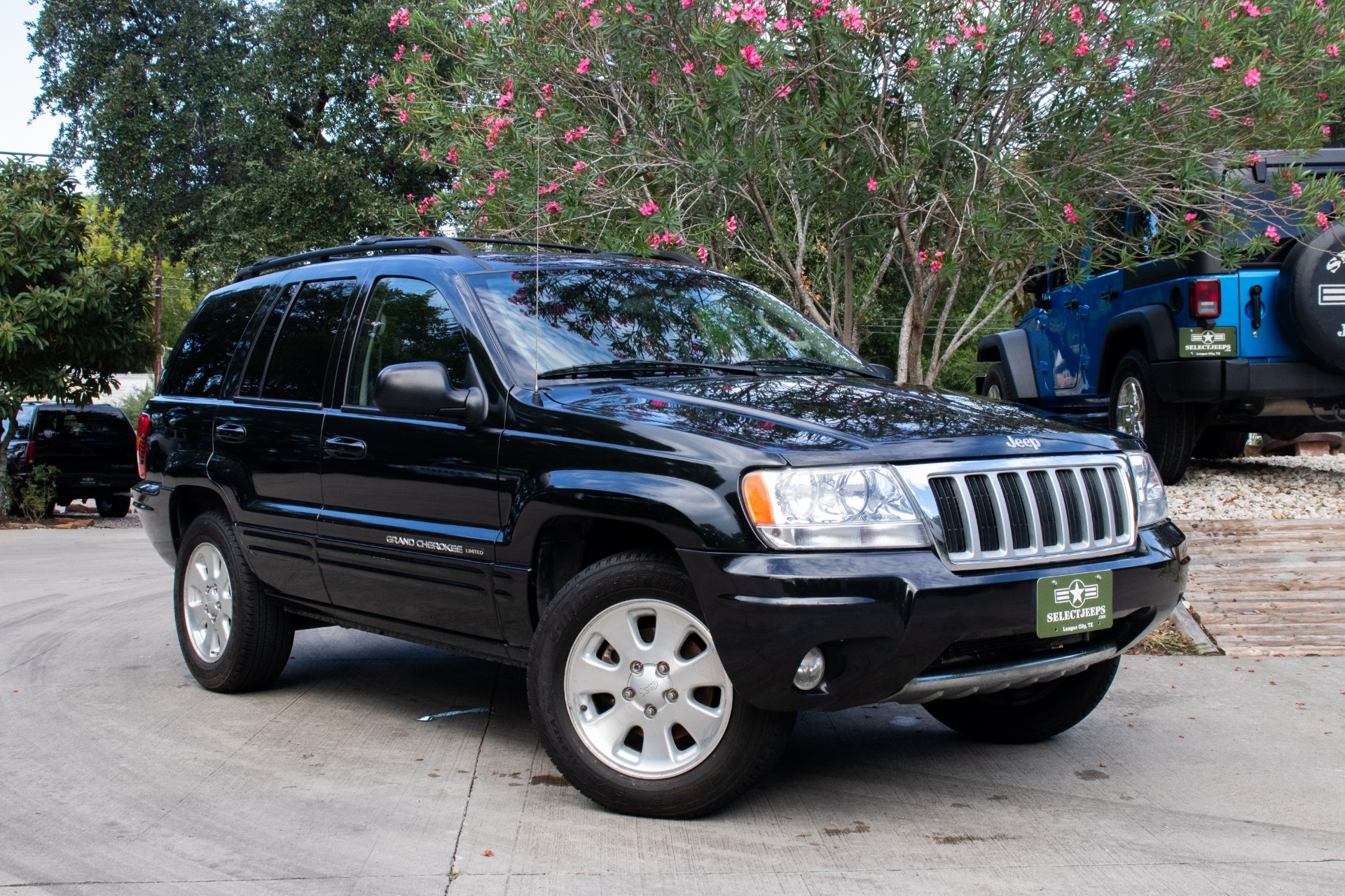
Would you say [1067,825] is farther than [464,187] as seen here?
No

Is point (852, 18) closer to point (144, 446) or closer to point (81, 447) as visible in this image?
point (144, 446)

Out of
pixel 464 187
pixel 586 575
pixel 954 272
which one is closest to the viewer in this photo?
pixel 586 575

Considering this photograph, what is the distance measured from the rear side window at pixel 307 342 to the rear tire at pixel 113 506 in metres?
16.3

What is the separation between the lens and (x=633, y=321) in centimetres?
505

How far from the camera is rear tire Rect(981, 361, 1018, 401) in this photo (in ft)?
41.7

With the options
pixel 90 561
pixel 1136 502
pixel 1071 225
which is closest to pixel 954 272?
pixel 1071 225

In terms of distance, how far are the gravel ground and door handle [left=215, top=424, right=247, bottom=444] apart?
563 centimetres

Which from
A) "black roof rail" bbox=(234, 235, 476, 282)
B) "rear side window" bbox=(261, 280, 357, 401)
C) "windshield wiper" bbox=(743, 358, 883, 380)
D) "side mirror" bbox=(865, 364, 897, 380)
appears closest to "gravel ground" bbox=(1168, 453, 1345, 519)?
"side mirror" bbox=(865, 364, 897, 380)

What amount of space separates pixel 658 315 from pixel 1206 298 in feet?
17.9

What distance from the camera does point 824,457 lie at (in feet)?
12.5

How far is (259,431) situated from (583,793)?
2.40 m

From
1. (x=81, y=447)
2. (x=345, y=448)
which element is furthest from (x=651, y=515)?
(x=81, y=447)

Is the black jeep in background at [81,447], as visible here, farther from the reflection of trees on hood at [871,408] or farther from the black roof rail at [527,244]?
the reflection of trees on hood at [871,408]

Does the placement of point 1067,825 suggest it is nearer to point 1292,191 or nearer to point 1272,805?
point 1272,805
